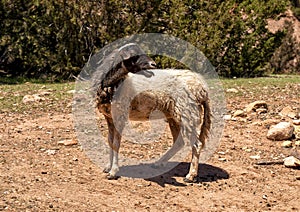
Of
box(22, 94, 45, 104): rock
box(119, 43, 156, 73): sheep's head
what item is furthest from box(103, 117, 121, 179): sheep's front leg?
box(22, 94, 45, 104): rock

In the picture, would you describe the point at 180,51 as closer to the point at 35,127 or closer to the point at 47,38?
the point at 47,38

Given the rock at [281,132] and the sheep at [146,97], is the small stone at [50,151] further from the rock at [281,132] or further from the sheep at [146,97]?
the rock at [281,132]

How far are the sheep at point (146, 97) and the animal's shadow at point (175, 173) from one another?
0.66 ft

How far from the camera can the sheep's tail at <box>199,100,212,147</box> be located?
691 cm

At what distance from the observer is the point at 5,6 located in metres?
→ 18.9

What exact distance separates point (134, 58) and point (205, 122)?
142 cm

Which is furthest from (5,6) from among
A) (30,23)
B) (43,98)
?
(43,98)

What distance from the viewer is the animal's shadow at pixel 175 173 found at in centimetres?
683

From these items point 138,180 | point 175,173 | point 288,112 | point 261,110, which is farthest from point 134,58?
point 288,112

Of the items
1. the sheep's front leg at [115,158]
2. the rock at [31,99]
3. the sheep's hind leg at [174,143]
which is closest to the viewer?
the sheep's front leg at [115,158]

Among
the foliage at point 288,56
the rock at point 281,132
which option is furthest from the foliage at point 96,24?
the rock at point 281,132

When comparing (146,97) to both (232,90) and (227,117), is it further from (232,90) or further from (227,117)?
(232,90)

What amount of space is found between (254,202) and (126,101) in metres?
1.89

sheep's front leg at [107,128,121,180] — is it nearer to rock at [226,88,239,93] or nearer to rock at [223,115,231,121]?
rock at [223,115,231,121]
